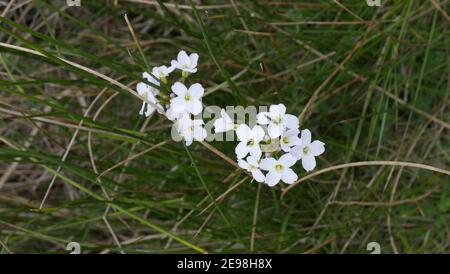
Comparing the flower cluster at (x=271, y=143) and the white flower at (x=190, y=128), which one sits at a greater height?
the white flower at (x=190, y=128)

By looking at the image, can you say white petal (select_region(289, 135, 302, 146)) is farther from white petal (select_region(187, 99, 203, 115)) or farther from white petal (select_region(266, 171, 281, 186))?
white petal (select_region(187, 99, 203, 115))

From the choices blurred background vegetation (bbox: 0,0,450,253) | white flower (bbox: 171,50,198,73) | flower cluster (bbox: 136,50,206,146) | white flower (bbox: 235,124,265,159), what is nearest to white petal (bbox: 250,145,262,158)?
white flower (bbox: 235,124,265,159)

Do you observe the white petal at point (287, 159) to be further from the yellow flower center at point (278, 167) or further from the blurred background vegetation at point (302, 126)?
the blurred background vegetation at point (302, 126)

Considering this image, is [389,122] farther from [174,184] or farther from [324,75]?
[174,184]

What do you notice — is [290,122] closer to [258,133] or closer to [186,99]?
[258,133]

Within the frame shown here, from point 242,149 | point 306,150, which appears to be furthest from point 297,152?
point 242,149

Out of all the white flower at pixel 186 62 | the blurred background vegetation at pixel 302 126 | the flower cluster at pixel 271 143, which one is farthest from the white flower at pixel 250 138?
the blurred background vegetation at pixel 302 126

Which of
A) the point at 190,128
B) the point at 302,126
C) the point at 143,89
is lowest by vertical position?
the point at 190,128
